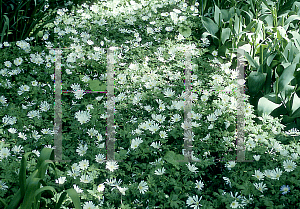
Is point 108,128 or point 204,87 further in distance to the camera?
point 204,87

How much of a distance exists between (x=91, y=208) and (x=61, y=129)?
28.9 inches

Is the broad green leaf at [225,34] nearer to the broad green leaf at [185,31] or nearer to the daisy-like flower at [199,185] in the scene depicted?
the broad green leaf at [185,31]

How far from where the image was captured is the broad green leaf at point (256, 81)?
2.48 meters

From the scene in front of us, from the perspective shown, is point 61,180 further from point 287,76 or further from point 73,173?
point 287,76

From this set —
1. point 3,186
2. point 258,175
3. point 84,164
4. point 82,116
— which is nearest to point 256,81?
point 258,175

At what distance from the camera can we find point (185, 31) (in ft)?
10.6

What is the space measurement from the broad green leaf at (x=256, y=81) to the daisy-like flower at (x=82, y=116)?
1349mm

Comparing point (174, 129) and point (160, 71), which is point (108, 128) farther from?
point (160, 71)

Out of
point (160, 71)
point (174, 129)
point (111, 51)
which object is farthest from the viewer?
point (111, 51)

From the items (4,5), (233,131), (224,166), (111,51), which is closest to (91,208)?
(224,166)

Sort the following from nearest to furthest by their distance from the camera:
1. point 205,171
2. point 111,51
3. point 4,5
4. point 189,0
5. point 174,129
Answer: point 205,171 → point 174,129 → point 111,51 → point 4,5 → point 189,0

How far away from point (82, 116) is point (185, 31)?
65.0 inches

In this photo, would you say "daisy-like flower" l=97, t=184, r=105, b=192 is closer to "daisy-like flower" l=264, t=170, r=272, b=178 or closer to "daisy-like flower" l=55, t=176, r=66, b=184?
"daisy-like flower" l=55, t=176, r=66, b=184

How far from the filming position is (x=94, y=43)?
3.00 m
